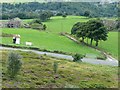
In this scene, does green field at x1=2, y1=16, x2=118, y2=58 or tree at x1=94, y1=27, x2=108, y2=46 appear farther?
tree at x1=94, y1=27, x2=108, y2=46

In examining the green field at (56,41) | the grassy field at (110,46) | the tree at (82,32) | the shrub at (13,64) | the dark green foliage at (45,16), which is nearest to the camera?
the shrub at (13,64)

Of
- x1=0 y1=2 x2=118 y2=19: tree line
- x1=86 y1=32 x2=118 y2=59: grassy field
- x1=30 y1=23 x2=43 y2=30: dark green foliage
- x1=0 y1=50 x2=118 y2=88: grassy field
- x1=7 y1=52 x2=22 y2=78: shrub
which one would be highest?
x1=0 y1=2 x2=118 y2=19: tree line

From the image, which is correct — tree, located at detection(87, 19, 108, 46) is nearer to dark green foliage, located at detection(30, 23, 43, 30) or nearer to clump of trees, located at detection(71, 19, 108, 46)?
clump of trees, located at detection(71, 19, 108, 46)

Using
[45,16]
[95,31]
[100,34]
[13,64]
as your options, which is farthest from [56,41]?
[13,64]

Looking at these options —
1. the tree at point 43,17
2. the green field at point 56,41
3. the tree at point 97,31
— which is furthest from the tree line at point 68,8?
the tree at point 97,31

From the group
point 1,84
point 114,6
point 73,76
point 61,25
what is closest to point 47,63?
point 73,76

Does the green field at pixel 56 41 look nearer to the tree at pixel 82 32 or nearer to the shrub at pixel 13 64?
the tree at pixel 82 32

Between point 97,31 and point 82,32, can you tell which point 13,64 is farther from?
point 82,32

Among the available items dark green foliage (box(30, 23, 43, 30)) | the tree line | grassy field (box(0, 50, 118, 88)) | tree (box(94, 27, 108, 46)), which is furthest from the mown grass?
grassy field (box(0, 50, 118, 88))

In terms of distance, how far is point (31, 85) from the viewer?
11.8 meters

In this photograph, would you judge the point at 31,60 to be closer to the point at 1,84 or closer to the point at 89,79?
the point at 89,79

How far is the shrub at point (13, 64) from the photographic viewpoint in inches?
462

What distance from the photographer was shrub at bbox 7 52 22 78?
38.5ft

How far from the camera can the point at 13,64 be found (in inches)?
468
